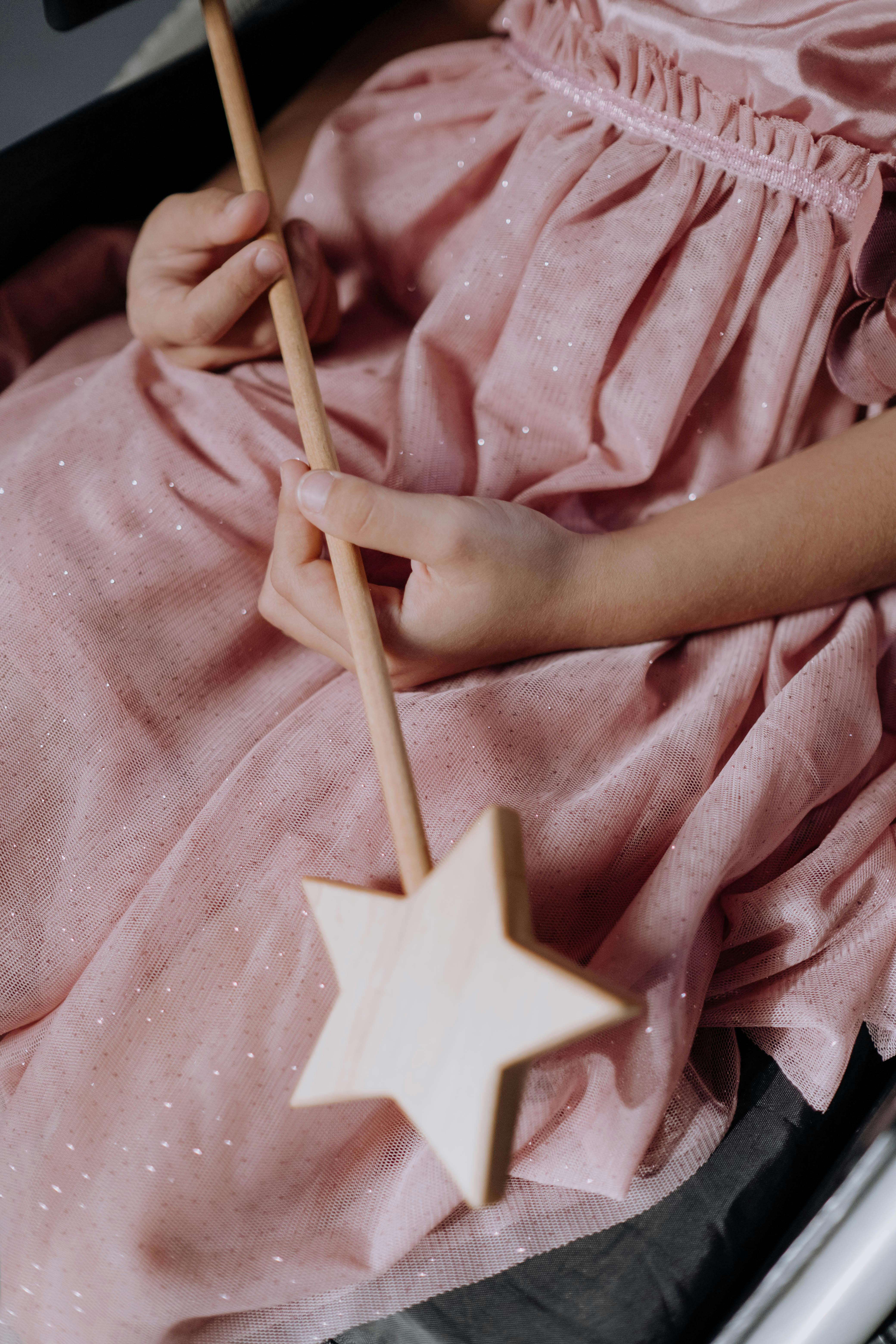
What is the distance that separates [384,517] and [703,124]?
28 cm

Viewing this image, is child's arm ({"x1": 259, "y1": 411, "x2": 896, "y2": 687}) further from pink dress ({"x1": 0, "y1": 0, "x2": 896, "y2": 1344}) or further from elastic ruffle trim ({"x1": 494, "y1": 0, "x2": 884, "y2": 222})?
elastic ruffle trim ({"x1": 494, "y1": 0, "x2": 884, "y2": 222})

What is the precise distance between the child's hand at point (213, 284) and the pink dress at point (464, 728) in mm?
18

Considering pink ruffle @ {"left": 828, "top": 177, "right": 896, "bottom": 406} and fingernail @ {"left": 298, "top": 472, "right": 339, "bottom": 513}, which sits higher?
fingernail @ {"left": 298, "top": 472, "right": 339, "bottom": 513}

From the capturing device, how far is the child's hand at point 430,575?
0.40m

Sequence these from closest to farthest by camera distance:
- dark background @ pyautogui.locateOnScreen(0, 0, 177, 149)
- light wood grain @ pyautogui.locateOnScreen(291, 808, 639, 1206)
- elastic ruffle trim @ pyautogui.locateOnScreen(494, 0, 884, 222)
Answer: light wood grain @ pyautogui.locateOnScreen(291, 808, 639, 1206), elastic ruffle trim @ pyautogui.locateOnScreen(494, 0, 884, 222), dark background @ pyautogui.locateOnScreen(0, 0, 177, 149)

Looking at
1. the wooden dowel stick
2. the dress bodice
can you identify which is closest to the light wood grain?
the wooden dowel stick

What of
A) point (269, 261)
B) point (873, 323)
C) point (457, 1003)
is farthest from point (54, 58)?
point (457, 1003)

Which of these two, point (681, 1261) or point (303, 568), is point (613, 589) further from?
point (681, 1261)

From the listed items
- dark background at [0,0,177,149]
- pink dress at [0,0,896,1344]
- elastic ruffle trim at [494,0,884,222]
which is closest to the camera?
pink dress at [0,0,896,1344]

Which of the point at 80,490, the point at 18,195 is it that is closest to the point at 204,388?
the point at 80,490

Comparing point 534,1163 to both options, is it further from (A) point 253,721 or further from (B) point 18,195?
(B) point 18,195

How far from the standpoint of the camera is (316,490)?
394mm

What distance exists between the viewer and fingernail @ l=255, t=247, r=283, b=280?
0.47m

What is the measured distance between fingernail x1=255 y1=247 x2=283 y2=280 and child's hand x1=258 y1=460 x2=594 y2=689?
11cm
